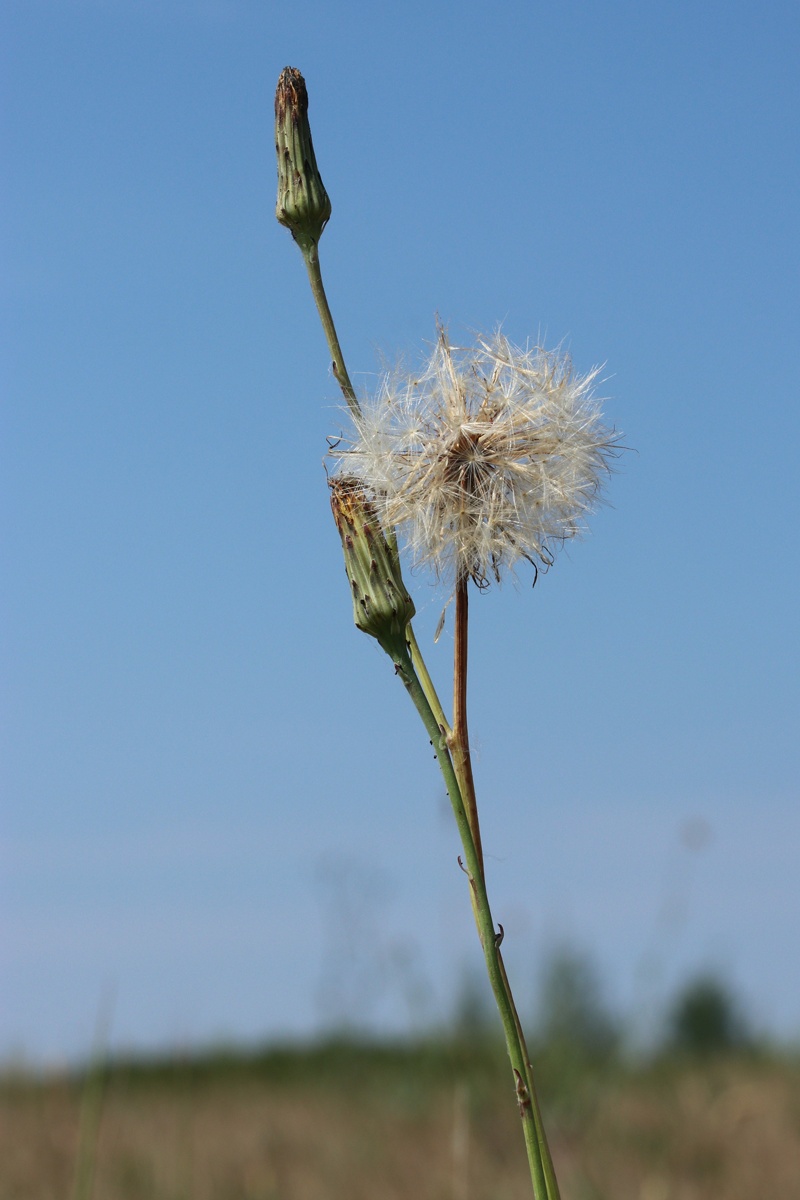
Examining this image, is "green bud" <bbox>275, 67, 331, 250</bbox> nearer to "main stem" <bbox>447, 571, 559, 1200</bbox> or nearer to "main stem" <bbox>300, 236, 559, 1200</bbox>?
"main stem" <bbox>300, 236, 559, 1200</bbox>

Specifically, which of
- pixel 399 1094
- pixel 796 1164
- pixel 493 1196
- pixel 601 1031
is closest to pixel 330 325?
pixel 493 1196

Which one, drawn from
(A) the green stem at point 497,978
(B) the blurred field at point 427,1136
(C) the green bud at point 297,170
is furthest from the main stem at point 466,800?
(B) the blurred field at point 427,1136

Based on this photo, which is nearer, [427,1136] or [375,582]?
[375,582]

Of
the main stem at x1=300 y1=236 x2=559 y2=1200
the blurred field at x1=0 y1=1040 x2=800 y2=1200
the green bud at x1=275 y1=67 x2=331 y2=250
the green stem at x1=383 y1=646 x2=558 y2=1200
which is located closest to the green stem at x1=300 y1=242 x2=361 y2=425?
the main stem at x1=300 y1=236 x2=559 y2=1200

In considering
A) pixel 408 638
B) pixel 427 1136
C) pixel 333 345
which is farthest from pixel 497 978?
pixel 427 1136

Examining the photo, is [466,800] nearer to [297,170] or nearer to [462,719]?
[462,719]

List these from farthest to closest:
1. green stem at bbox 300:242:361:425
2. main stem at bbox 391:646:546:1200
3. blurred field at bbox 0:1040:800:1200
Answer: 1. blurred field at bbox 0:1040:800:1200
2. green stem at bbox 300:242:361:425
3. main stem at bbox 391:646:546:1200

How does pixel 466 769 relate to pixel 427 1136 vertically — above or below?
above
